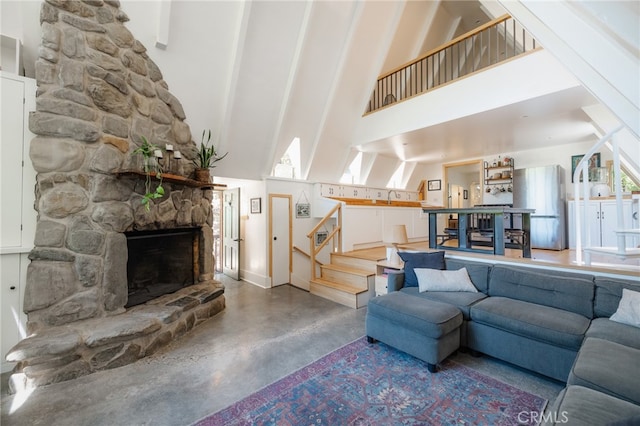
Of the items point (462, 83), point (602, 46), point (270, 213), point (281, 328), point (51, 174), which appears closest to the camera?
point (602, 46)

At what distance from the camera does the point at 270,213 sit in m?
5.19

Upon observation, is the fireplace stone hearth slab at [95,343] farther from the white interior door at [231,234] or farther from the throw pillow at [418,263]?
the throw pillow at [418,263]

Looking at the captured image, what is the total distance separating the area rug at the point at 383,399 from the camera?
180 centimetres

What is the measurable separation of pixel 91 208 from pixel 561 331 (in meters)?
4.42

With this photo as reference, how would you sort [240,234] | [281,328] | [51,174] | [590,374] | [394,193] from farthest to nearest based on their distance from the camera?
[394,193] → [240,234] → [281,328] → [51,174] → [590,374]

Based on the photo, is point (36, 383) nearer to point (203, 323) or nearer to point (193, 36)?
point (203, 323)

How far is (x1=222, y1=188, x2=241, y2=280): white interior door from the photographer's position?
572cm

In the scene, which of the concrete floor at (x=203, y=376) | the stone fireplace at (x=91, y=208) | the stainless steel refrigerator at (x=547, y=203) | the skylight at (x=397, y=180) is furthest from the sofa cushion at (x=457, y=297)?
the skylight at (x=397, y=180)

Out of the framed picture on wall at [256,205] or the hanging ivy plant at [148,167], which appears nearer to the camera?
the hanging ivy plant at [148,167]

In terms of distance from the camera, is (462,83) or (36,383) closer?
(36,383)

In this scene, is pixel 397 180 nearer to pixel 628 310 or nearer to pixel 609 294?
pixel 609 294

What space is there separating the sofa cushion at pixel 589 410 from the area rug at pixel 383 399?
0.67 meters

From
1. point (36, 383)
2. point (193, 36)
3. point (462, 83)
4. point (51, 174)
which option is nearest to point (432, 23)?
point (462, 83)

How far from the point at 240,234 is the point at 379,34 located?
199 inches
